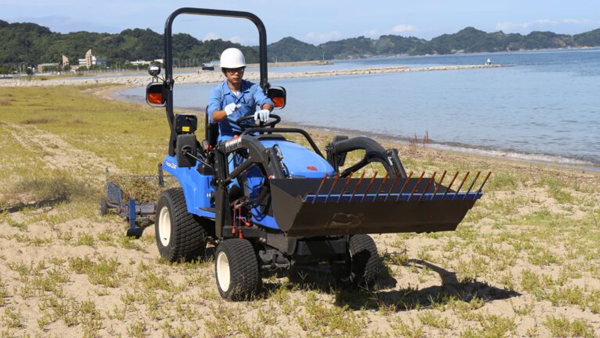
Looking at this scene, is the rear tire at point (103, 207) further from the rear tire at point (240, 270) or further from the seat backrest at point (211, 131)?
the rear tire at point (240, 270)

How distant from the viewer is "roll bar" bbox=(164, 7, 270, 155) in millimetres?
7637

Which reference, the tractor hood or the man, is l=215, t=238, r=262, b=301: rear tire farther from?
the man

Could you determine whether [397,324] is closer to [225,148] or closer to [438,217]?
[438,217]

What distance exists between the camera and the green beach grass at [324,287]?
18.7 ft

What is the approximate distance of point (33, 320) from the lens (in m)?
5.91

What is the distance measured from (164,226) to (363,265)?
2.61 meters

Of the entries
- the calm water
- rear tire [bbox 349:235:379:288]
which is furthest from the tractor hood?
the calm water

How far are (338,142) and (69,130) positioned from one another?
21.2 metres

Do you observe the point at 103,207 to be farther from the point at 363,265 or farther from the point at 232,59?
the point at 363,265

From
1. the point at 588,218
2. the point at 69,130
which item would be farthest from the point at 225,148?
the point at 69,130

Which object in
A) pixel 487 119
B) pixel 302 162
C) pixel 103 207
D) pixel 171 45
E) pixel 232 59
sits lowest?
pixel 487 119

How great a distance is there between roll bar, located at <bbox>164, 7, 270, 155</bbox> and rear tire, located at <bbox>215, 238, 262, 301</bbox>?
195 centimetres

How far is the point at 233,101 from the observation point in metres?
7.19

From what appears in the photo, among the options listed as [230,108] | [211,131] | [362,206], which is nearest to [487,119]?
[211,131]
